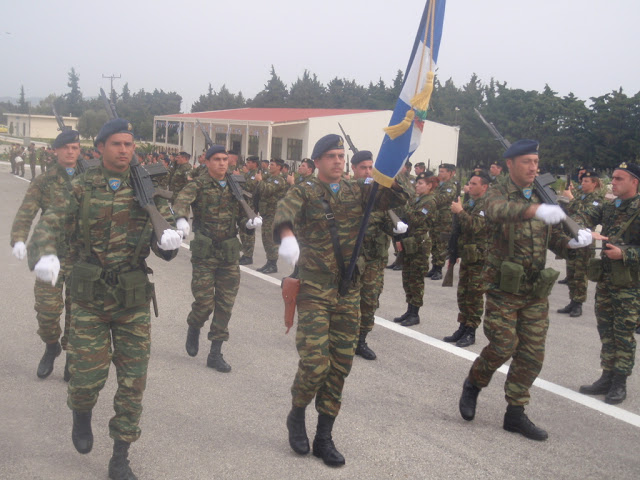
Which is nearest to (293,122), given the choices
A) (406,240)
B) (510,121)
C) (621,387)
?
(510,121)

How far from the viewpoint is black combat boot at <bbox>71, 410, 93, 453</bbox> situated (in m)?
3.77

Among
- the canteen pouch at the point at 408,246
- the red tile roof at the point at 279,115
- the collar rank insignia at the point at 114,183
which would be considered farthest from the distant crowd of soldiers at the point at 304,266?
the red tile roof at the point at 279,115

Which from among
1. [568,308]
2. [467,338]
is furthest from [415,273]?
[568,308]

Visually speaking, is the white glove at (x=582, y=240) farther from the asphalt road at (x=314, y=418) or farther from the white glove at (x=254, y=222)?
the white glove at (x=254, y=222)

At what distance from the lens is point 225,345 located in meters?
6.35

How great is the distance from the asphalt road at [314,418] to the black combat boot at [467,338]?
120 mm

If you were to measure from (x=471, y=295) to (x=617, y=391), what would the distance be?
1.87m

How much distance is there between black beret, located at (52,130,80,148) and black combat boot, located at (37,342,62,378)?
189 cm

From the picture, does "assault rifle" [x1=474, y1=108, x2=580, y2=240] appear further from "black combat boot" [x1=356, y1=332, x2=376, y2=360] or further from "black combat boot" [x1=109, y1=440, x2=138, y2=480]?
"black combat boot" [x1=109, y1=440, x2=138, y2=480]

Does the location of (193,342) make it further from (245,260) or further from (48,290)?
(245,260)

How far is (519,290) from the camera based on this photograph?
14.3ft

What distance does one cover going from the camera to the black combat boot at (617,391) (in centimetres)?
513

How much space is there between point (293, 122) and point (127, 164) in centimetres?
2668

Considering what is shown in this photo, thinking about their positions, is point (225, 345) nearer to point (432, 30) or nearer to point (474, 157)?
point (432, 30)
